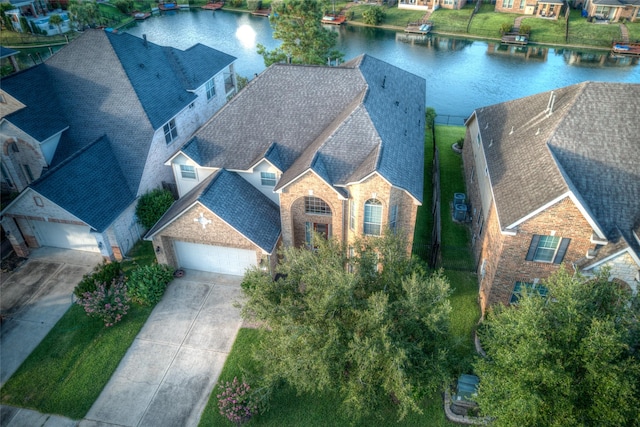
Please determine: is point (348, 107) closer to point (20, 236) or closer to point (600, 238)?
point (600, 238)

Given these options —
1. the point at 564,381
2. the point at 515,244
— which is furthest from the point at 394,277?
the point at 515,244

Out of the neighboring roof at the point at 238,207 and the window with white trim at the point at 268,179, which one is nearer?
the neighboring roof at the point at 238,207

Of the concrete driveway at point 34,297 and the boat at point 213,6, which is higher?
the boat at point 213,6

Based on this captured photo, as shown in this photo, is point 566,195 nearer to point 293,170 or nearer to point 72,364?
point 293,170

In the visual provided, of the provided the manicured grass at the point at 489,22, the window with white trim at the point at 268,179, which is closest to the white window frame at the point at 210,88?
the window with white trim at the point at 268,179

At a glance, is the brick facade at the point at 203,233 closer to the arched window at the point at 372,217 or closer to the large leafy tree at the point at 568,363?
the arched window at the point at 372,217

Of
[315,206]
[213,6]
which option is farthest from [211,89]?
[213,6]
